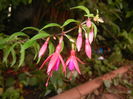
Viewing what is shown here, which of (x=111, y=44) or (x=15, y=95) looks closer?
(x=15, y=95)

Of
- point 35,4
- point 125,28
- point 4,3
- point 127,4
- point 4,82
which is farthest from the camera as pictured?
point 125,28

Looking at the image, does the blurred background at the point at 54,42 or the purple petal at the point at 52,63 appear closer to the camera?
the purple petal at the point at 52,63

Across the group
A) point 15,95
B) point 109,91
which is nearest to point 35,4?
point 15,95

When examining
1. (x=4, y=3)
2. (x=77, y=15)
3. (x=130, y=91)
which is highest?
(x=4, y=3)

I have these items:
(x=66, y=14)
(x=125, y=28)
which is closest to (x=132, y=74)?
(x=125, y=28)

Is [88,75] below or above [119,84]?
above

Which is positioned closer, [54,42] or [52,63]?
[52,63]

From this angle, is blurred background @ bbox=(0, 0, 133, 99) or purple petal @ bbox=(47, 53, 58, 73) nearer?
purple petal @ bbox=(47, 53, 58, 73)

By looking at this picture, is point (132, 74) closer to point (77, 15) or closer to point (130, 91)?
point (130, 91)

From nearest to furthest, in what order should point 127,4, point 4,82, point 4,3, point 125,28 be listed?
point 4,3, point 4,82, point 127,4, point 125,28
